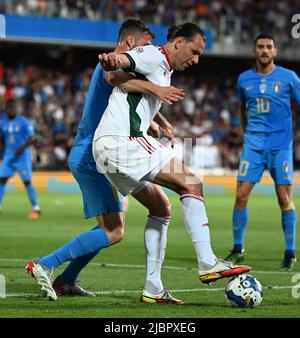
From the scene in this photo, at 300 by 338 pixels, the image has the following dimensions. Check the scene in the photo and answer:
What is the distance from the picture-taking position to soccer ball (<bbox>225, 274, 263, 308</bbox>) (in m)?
7.47

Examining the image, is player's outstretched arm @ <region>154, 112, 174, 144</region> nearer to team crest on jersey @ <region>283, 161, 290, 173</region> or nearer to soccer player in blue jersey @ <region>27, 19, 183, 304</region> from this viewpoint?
soccer player in blue jersey @ <region>27, 19, 183, 304</region>

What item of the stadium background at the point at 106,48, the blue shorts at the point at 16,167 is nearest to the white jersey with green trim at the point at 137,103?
the blue shorts at the point at 16,167

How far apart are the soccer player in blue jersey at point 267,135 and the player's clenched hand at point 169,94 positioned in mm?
4161

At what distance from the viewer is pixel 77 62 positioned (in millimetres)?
41844

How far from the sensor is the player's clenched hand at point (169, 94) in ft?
24.2

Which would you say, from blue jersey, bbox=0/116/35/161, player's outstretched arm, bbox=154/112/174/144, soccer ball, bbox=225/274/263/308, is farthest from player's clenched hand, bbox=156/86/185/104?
blue jersey, bbox=0/116/35/161

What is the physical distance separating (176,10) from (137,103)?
1269 inches

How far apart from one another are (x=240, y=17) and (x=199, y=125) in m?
6.37

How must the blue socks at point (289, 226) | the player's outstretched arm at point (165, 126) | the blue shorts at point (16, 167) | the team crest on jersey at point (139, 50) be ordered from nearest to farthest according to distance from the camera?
the team crest on jersey at point (139, 50), the player's outstretched arm at point (165, 126), the blue socks at point (289, 226), the blue shorts at point (16, 167)

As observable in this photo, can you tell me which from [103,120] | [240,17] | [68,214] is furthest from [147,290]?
[240,17]

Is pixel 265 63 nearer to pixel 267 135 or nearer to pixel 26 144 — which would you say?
pixel 267 135

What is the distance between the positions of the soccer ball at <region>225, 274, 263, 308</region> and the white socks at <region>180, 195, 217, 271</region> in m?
0.32

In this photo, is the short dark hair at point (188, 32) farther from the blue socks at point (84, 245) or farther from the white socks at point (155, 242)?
the blue socks at point (84, 245)
